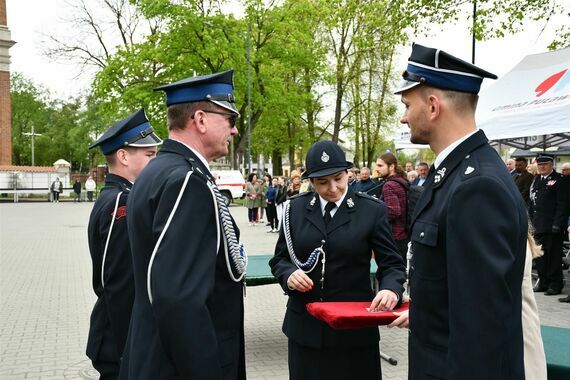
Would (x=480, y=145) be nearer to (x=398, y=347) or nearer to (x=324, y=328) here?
(x=324, y=328)

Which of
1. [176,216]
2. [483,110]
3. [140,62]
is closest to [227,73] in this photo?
[176,216]

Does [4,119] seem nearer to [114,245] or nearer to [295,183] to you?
[295,183]

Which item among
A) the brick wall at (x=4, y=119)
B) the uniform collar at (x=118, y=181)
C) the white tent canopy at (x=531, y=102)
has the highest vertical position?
the brick wall at (x=4, y=119)

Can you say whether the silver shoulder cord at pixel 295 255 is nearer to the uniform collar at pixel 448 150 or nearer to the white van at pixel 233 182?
the uniform collar at pixel 448 150

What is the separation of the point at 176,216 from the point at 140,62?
92.1 ft

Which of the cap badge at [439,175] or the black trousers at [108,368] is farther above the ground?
the cap badge at [439,175]

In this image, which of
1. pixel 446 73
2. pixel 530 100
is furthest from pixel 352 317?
pixel 530 100

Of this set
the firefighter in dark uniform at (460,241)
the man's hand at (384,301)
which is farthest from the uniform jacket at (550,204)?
the firefighter in dark uniform at (460,241)

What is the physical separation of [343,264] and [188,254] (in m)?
1.58

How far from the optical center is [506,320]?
67.8 inches

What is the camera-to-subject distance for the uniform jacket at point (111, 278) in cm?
296

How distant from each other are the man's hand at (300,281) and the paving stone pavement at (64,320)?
233 cm

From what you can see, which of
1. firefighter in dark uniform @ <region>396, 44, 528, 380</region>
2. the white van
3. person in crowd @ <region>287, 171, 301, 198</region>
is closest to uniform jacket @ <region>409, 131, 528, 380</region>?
firefighter in dark uniform @ <region>396, 44, 528, 380</region>

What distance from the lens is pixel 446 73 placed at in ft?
6.42
